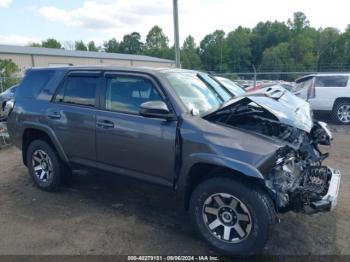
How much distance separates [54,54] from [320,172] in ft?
126

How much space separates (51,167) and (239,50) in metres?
80.5

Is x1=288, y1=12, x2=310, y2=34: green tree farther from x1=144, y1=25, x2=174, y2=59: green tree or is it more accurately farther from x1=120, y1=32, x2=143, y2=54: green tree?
x1=120, y1=32, x2=143, y2=54: green tree

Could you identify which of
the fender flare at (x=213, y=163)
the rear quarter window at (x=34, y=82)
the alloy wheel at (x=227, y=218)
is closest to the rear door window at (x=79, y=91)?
the rear quarter window at (x=34, y=82)

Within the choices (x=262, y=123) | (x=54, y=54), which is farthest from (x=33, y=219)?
(x=54, y=54)

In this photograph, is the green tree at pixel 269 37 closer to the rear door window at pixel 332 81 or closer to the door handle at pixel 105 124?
the rear door window at pixel 332 81

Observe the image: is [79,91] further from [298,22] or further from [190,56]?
[298,22]

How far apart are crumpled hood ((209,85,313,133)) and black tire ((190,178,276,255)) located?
811 mm

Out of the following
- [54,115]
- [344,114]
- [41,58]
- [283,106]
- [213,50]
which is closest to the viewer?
[283,106]

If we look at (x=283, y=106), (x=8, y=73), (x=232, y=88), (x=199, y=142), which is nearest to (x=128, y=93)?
(x=199, y=142)

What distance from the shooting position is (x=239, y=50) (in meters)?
80.5

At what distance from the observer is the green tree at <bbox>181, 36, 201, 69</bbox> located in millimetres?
62094

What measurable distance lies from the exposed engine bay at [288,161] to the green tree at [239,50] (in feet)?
244

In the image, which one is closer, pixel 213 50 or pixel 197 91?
pixel 197 91

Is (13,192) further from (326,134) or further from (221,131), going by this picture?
(326,134)
